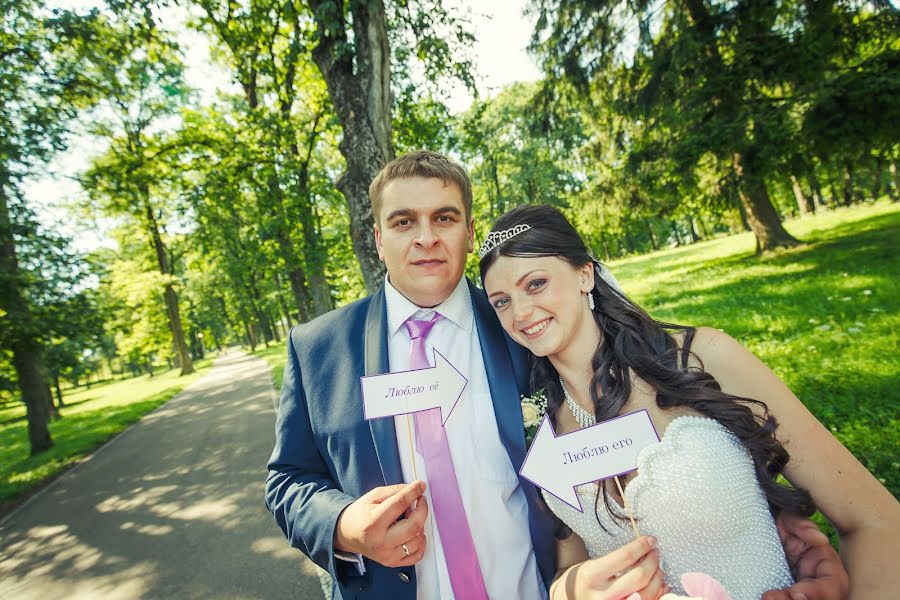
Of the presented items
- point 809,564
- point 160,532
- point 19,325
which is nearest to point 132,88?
point 19,325

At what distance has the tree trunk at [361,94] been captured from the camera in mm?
4234

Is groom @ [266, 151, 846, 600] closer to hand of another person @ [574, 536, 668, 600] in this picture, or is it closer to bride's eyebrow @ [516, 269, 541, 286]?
bride's eyebrow @ [516, 269, 541, 286]

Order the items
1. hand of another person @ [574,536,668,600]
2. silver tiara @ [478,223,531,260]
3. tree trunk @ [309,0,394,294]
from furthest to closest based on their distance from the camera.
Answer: tree trunk @ [309,0,394,294], silver tiara @ [478,223,531,260], hand of another person @ [574,536,668,600]

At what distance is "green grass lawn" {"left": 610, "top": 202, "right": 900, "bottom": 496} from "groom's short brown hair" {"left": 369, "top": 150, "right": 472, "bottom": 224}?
360cm

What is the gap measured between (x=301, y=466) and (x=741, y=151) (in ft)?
33.3

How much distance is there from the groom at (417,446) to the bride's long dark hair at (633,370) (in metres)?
0.17

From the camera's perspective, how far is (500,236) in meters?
1.99

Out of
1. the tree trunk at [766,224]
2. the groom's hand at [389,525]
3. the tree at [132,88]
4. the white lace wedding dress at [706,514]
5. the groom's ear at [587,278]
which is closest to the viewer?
the groom's hand at [389,525]

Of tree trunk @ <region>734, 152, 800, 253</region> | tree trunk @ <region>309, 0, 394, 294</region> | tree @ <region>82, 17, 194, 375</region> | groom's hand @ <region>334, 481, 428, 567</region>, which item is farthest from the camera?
tree trunk @ <region>734, 152, 800, 253</region>

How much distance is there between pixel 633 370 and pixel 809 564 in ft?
2.90

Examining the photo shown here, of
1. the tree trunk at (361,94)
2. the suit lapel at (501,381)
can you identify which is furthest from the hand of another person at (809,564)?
the tree trunk at (361,94)

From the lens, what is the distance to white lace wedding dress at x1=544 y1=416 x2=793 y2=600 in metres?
1.59

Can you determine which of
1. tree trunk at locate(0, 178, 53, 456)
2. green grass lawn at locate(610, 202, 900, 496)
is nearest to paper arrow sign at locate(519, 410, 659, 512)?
green grass lawn at locate(610, 202, 900, 496)

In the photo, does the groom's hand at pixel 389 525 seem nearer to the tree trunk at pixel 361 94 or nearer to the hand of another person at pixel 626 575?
the hand of another person at pixel 626 575
